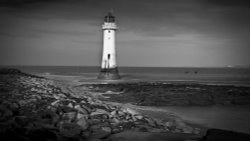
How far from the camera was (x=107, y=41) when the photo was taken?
3094 cm

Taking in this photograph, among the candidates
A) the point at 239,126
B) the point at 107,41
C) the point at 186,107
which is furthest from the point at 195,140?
the point at 107,41

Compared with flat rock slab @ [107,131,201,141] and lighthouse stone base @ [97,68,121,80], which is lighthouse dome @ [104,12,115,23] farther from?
flat rock slab @ [107,131,201,141]

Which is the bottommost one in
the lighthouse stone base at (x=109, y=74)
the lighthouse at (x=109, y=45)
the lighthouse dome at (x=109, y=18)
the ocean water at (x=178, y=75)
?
the ocean water at (x=178, y=75)

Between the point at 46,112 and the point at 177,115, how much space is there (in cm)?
637

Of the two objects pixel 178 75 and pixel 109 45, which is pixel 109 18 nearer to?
pixel 109 45

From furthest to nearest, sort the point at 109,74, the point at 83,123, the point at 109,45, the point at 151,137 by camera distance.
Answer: the point at 109,74 → the point at 109,45 → the point at 83,123 → the point at 151,137

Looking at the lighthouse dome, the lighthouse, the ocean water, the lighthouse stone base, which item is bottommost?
the ocean water

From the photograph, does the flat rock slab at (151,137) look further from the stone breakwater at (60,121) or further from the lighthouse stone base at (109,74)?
the lighthouse stone base at (109,74)

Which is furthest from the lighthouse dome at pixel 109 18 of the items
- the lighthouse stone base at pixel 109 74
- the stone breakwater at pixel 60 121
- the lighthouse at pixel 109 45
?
the stone breakwater at pixel 60 121

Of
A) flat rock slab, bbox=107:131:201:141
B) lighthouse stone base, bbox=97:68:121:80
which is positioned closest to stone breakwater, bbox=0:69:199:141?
flat rock slab, bbox=107:131:201:141

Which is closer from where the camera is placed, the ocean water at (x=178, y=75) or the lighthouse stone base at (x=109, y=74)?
the lighthouse stone base at (x=109, y=74)

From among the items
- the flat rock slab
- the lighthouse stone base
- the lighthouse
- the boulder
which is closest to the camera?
the flat rock slab

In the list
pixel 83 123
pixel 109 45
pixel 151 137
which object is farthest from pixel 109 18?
pixel 151 137

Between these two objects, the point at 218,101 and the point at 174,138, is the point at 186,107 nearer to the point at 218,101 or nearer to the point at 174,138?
the point at 218,101
